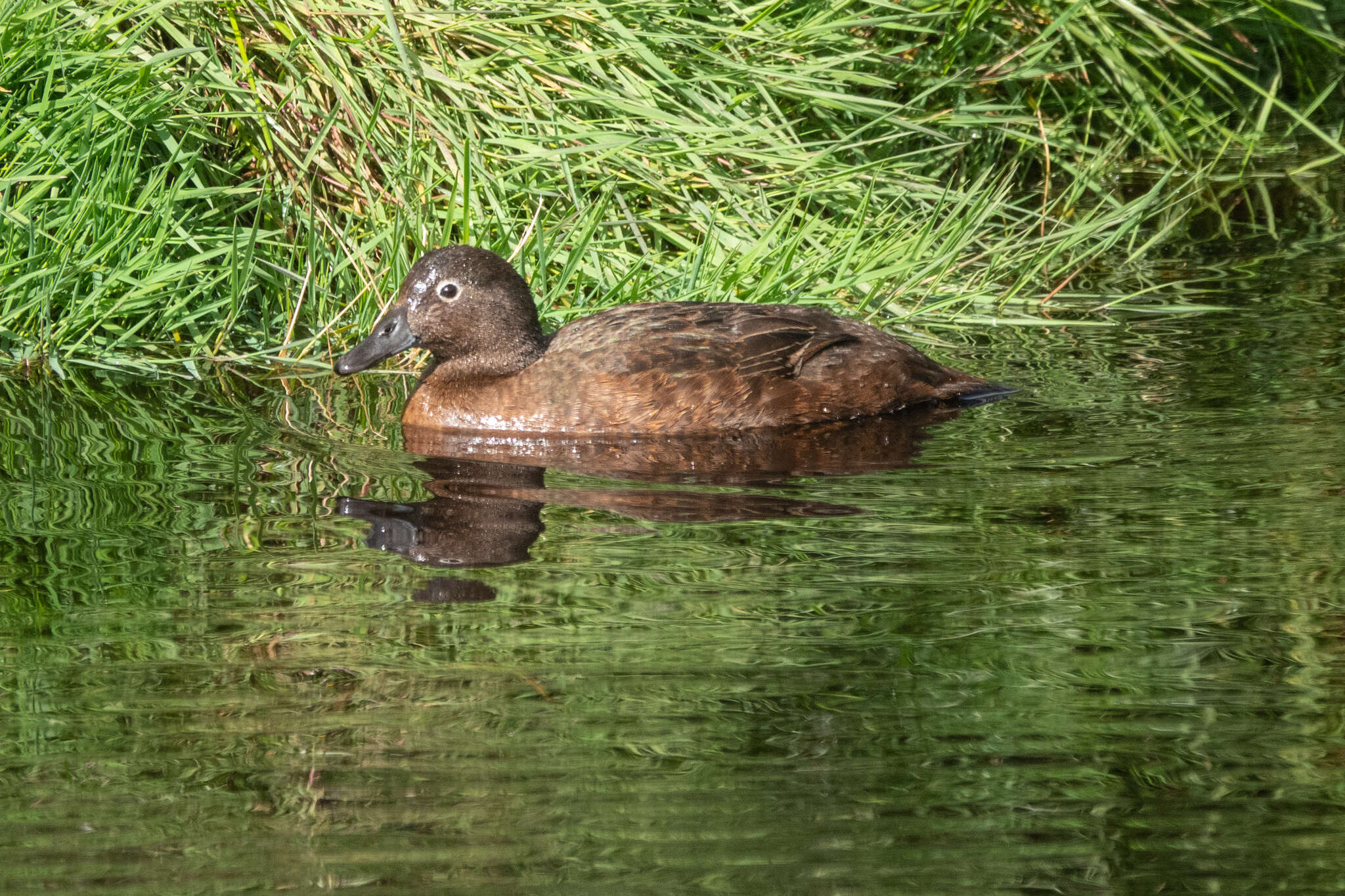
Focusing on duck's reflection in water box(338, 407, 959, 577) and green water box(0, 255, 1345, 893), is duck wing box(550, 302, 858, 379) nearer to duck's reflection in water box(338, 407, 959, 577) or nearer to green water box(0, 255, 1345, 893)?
duck's reflection in water box(338, 407, 959, 577)

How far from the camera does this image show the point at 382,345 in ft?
19.3

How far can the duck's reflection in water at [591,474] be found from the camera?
4.27 meters

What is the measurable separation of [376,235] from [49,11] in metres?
1.53

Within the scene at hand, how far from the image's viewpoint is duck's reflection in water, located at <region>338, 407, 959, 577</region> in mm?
4266

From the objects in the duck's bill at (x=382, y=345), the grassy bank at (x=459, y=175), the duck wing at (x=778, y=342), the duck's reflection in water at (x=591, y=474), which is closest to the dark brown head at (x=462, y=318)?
the duck's bill at (x=382, y=345)

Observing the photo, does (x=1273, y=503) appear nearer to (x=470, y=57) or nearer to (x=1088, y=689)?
(x=1088, y=689)

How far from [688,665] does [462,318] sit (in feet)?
9.08

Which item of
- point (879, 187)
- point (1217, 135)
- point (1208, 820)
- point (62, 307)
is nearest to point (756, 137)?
point (879, 187)

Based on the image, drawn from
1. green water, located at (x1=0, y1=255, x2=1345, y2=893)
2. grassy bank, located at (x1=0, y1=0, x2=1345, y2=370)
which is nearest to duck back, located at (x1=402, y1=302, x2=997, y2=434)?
green water, located at (x1=0, y1=255, x2=1345, y2=893)

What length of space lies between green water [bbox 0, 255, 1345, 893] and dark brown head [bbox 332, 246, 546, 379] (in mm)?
645

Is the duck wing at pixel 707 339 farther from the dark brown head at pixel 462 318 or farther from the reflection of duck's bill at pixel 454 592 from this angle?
the reflection of duck's bill at pixel 454 592

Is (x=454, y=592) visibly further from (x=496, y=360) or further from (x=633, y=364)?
(x=496, y=360)

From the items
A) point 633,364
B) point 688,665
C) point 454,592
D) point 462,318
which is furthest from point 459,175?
point 688,665

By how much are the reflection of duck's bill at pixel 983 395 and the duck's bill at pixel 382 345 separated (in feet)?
6.17
